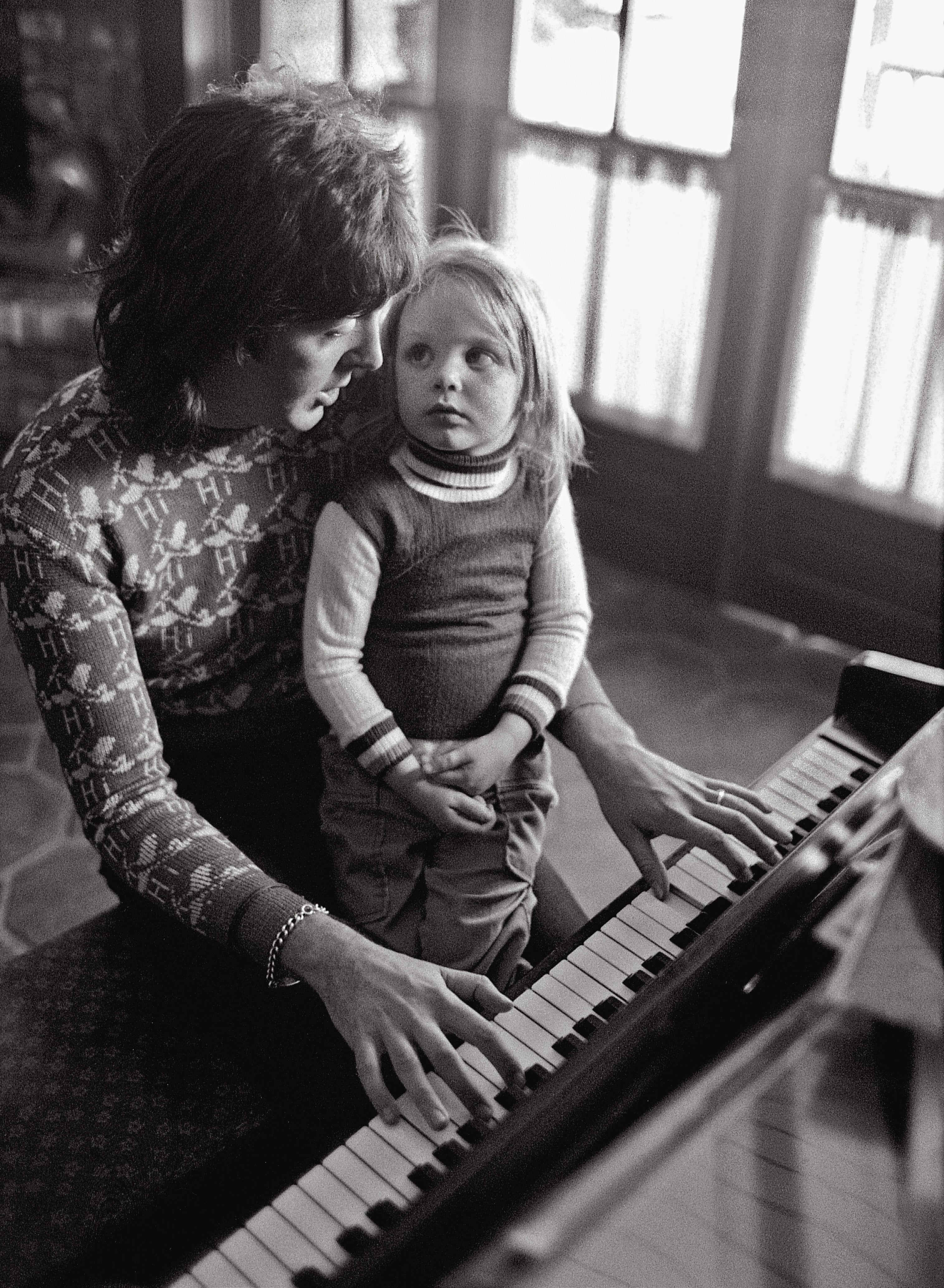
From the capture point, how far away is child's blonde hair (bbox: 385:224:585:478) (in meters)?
1.44

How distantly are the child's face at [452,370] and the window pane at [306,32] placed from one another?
2.57 metres

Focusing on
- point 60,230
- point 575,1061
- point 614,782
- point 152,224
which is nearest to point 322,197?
point 152,224

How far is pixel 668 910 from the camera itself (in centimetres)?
125

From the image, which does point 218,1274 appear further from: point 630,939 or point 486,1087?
point 630,939

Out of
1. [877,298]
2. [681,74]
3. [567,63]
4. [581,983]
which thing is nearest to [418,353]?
[581,983]

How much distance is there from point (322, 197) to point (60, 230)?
3202mm

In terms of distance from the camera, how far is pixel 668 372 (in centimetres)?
358

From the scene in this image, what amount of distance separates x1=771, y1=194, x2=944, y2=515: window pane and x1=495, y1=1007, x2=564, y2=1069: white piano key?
2.42 meters

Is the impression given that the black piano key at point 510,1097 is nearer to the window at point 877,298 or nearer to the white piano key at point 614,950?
the white piano key at point 614,950

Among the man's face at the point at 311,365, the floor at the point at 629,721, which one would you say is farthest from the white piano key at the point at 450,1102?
the floor at the point at 629,721

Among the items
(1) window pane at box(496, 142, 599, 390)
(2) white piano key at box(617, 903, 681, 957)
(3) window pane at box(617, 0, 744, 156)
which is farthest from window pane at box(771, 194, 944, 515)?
(2) white piano key at box(617, 903, 681, 957)

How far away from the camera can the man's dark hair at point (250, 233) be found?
3.93 feet

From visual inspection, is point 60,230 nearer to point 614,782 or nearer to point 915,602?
point 915,602

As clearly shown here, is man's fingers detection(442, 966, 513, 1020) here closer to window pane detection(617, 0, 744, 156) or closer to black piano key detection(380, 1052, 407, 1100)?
black piano key detection(380, 1052, 407, 1100)
